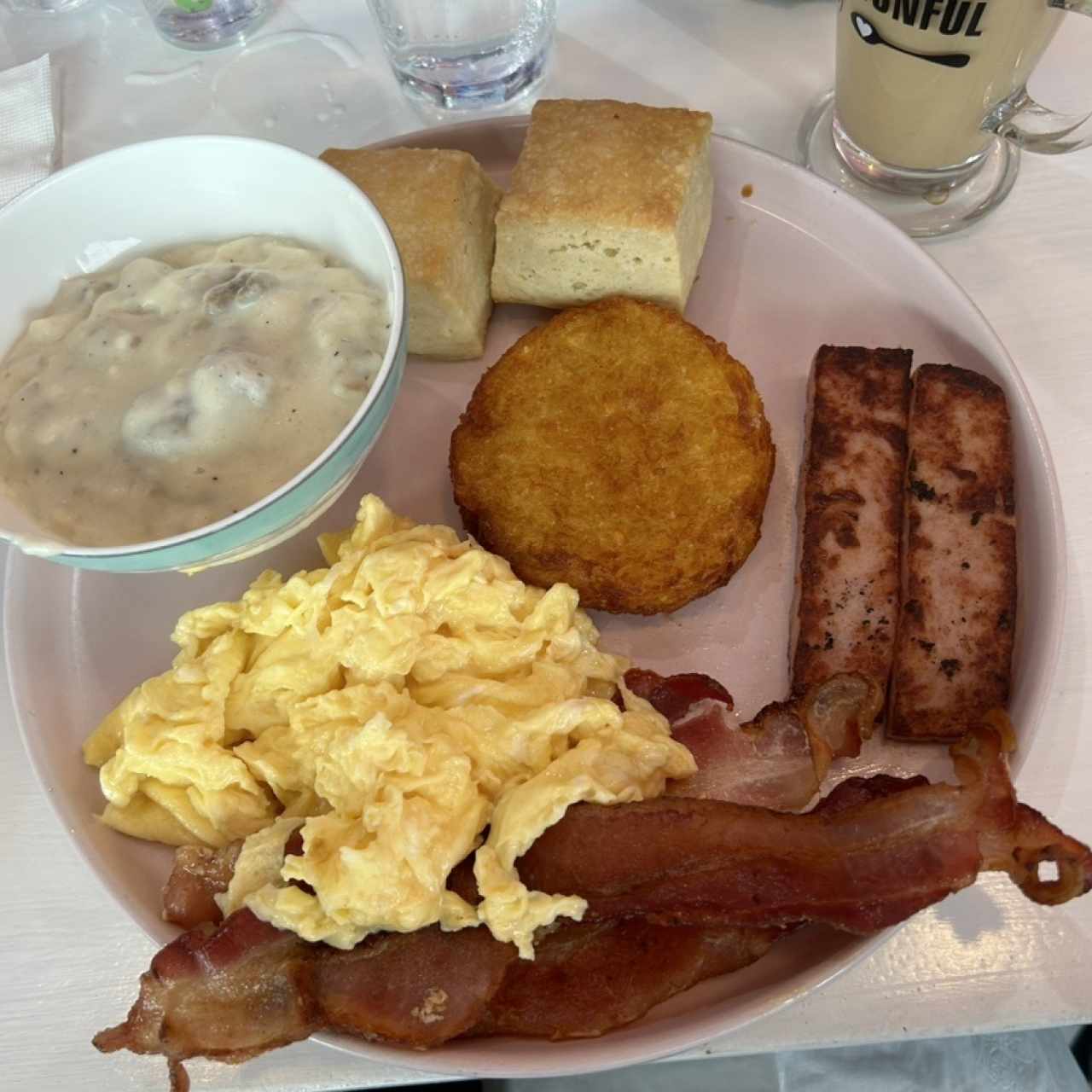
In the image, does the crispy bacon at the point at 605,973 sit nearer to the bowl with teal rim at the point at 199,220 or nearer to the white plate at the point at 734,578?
the white plate at the point at 734,578

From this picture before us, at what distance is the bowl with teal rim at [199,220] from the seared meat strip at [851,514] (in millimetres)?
659

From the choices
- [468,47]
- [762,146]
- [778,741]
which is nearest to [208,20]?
[468,47]

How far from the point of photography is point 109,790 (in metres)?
1.43

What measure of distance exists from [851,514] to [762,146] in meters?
0.90

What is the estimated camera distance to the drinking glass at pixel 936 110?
62.4 inches

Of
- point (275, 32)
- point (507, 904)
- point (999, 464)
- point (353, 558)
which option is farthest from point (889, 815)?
point (275, 32)

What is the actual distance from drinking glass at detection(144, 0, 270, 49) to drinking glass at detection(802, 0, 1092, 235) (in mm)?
1250

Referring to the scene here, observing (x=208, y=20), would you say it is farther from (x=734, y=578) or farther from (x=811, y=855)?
(x=811, y=855)

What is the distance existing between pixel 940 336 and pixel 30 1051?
69.0 inches

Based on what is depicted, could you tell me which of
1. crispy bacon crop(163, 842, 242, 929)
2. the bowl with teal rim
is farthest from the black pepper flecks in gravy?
crispy bacon crop(163, 842, 242, 929)

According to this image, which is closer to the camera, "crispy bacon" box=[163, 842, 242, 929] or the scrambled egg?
the scrambled egg

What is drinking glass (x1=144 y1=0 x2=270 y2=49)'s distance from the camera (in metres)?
2.29

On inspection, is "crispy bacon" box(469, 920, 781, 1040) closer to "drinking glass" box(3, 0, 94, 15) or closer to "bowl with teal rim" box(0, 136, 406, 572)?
"bowl with teal rim" box(0, 136, 406, 572)

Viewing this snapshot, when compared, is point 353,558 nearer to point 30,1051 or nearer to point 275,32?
point 30,1051
